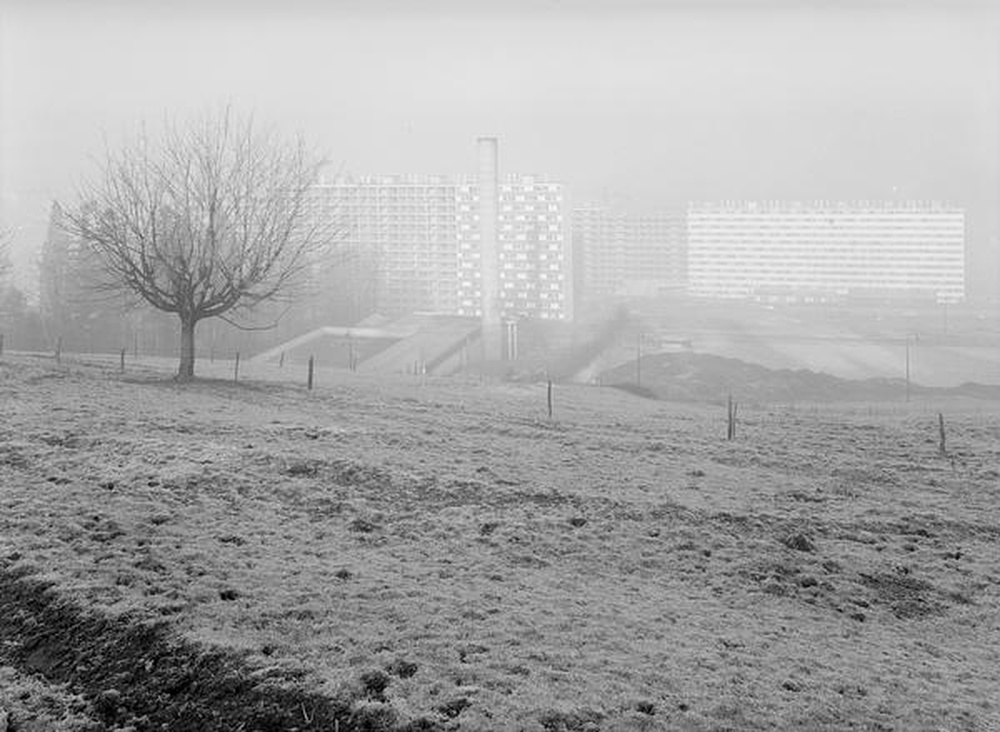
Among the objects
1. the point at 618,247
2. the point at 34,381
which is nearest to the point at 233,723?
the point at 34,381

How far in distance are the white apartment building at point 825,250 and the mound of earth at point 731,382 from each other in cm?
94

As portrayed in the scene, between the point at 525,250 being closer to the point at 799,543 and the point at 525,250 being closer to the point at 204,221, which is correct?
the point at 204,221

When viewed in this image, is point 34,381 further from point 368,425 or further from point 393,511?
point 393,511

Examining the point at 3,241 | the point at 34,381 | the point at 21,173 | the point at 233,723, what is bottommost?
the point at 233,723

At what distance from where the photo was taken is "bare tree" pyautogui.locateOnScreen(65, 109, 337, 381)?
9.86m

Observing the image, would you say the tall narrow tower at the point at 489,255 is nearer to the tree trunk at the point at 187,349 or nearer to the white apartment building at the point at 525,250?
the white apartment building at the point at 525,250

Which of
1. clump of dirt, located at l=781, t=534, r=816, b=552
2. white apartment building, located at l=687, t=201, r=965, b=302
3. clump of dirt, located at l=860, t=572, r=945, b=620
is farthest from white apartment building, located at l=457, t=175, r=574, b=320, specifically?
clump of dirt, located at l=860, t=572, r=945, b=620

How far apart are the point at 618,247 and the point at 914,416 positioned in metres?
3.71

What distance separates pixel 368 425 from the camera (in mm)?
8133

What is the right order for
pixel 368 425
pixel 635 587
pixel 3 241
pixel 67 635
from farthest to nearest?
pixel 3 241, pixel 368 425, pixel 635 587, pixel 67 635


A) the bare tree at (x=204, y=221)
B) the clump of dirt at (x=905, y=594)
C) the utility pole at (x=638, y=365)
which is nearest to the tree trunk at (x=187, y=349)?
the bare tree at (x=204, y=221)

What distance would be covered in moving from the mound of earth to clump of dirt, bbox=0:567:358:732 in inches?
286

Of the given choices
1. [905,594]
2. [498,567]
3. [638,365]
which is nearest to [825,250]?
[638,365]

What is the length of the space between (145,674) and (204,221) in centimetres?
725
